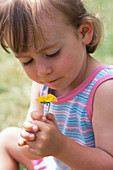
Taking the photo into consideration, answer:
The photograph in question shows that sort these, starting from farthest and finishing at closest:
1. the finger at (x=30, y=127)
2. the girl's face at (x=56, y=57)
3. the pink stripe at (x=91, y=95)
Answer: the pink stripe at (x=91, y=95) → the girl's face at (x=56, y=57) → the finger at (x=30, y=127)

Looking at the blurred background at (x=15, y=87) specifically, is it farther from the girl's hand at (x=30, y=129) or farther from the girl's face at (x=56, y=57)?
the girl's hand at (x=30, y=129)

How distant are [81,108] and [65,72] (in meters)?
0.22

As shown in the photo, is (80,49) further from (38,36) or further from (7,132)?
(7,132)

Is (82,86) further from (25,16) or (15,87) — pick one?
(15,87)

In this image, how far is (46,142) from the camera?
1.19 metres

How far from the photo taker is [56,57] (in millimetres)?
1304

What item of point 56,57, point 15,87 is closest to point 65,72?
point 56,57

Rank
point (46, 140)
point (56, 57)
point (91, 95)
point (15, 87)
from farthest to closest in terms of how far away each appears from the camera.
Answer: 1. point (15, 87)
2. point (91, 95)
3. point (56, 57)
4. point (46, 140)

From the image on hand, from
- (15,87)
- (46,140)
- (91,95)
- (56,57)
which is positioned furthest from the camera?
(15,87)

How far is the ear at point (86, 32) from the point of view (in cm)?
143

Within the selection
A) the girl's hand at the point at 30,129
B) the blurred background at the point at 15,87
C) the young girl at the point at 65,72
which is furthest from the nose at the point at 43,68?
the blurred background at the point at 15,87

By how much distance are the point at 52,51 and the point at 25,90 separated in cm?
149

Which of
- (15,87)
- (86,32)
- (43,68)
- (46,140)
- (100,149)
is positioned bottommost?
(15,87)

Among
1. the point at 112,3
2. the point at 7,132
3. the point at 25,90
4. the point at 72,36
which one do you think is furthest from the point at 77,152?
the point at 112,3
